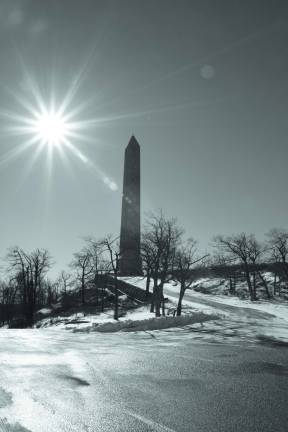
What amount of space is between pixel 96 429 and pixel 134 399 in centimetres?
102

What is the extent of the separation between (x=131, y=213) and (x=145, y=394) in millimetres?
43257

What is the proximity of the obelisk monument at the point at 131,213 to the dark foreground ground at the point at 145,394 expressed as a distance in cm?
3826

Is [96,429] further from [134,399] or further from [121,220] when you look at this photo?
[121,220]

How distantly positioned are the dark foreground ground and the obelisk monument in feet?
126

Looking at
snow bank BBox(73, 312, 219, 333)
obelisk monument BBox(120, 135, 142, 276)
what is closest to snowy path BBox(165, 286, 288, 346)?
snow bank BBox(73, 312, 219, 333)

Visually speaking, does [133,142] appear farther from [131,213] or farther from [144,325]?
[144,325]

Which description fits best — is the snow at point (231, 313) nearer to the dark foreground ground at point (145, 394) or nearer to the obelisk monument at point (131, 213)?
the obelisk monument at point (131, 213)

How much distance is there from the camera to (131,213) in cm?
4712

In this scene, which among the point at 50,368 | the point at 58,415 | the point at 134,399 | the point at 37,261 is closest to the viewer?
the point at 58,415

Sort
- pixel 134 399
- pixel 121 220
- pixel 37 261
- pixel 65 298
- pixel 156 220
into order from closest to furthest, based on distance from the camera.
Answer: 1. pixel 134 399
2. pixel 156 220
3. pixel 37 261
4. pixel 65 298
5. pixel 121 220

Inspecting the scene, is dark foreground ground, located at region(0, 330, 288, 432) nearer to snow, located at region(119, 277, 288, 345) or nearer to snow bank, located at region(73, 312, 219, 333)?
snow, located at region(119, 277, 288, 345)

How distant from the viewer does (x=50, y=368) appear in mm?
5703

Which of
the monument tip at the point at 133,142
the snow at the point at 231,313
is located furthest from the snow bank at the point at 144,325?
the monument tip at the point at 133,142

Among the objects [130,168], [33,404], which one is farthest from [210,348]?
[130,168]
